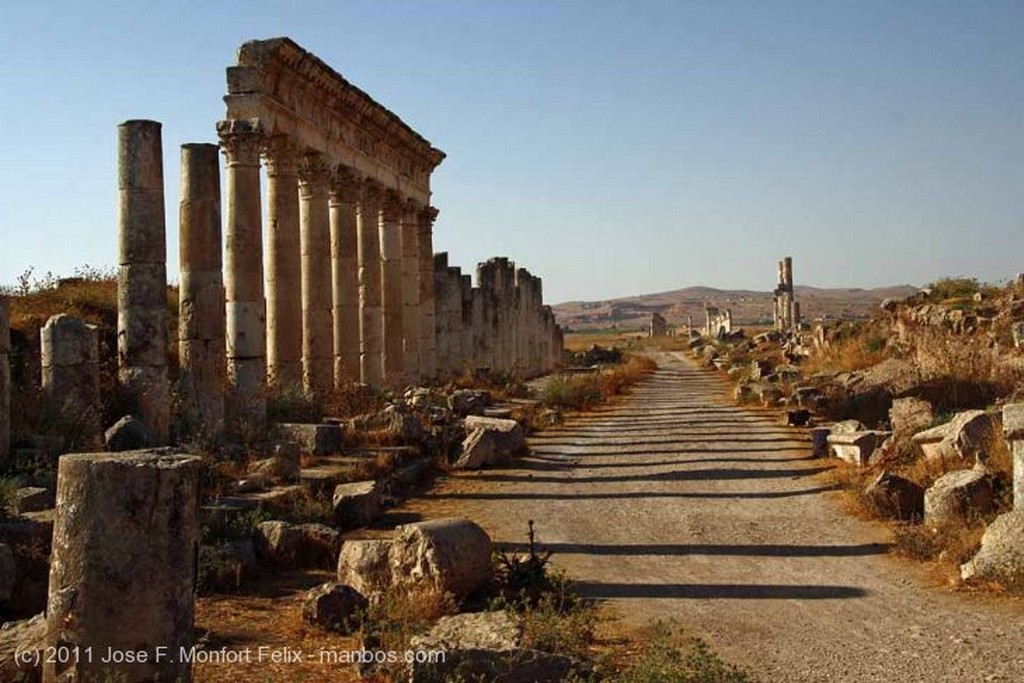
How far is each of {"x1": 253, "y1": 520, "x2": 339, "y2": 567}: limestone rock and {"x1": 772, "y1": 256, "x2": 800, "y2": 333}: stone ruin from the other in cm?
5736

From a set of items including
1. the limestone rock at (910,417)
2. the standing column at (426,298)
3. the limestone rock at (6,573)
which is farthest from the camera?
the standing column at (426,298)

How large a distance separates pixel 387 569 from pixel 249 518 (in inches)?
106

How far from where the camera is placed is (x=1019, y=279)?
29.2 metres

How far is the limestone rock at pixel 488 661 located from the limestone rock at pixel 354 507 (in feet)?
16.6

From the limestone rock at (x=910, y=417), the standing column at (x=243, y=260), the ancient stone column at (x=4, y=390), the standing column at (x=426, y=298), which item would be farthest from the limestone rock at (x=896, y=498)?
the standing column at (x=426, y=298)

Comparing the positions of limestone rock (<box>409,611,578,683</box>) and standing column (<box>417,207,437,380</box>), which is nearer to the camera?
limestone rock (<box>409,611,578,683</box>)

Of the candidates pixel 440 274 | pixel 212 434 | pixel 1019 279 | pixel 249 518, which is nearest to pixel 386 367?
pixel 440 274

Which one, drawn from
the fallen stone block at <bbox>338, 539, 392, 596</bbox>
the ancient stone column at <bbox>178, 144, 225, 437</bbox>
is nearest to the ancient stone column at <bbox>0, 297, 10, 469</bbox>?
the ancient stone column at <bbox>178, 144, 225, 437</bbox>

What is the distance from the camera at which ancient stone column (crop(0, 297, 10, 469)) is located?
1245 cm

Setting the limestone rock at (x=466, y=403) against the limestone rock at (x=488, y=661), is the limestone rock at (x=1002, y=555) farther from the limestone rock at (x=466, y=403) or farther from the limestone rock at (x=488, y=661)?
the limestone rock at (x=466, y=403)

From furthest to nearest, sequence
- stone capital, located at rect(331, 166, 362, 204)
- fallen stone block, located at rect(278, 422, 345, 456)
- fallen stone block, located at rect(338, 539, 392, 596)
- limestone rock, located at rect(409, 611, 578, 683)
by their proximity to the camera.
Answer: stone capital, located at rect(331, 166, 362, 204) → fallen stone block, located at rect(278, 422, 345, 456) → fallen stone block, located at rect(338, 539, 392, 596) → limestone rock, located at rect(409, 611, 578, 683)

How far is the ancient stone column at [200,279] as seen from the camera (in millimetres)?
16625

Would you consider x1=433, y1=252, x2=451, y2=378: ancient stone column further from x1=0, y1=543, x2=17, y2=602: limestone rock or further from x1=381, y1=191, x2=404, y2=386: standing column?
x1=0, y1=543, x2=17, y2=602: limestone rock

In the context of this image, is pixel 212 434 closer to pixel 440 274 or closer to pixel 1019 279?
pixel 440 274
